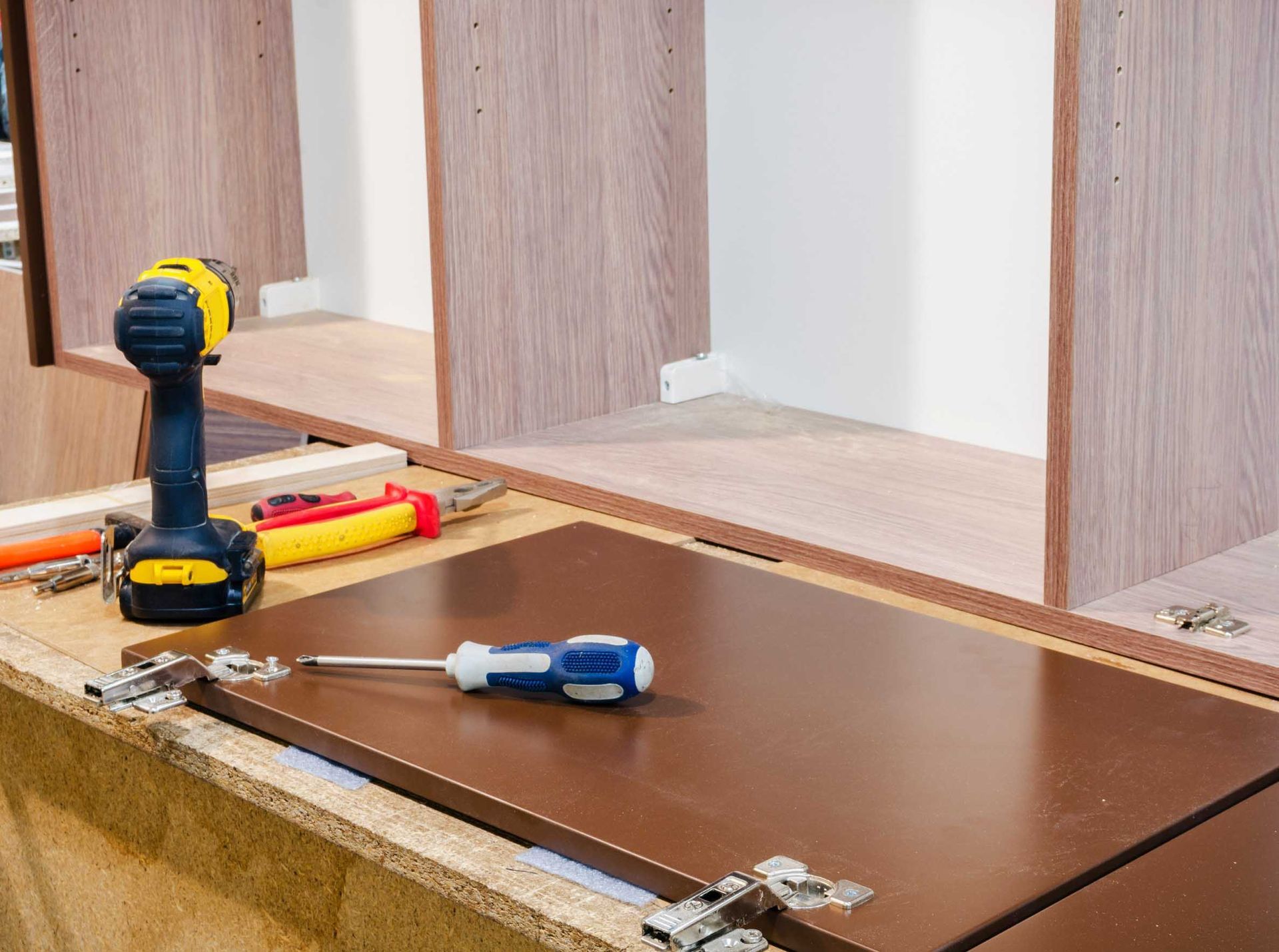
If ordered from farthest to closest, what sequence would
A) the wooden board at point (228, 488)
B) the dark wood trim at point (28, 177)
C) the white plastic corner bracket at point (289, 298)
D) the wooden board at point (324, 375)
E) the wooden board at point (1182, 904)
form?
1. the white plastic corner bracket at point (289, 298)
2. the dark wood trim at point (28, 177)
3. the wooden board at point (324, 375)
4. the wooden board at point (228, 488)
5. the wooden board at point (1182, 904)

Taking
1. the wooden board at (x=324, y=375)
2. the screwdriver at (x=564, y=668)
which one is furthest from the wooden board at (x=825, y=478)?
the screwdriver at (x=564, y=668)

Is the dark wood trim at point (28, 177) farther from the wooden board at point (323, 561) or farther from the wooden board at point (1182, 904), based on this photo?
the wooden board at point (1182, 904)

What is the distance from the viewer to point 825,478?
1421 millimetres

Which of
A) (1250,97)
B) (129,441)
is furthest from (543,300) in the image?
(129,441)

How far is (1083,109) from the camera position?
38.5 inches

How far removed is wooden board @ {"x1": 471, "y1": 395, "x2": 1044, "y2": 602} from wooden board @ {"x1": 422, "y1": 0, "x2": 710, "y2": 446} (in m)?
0.06

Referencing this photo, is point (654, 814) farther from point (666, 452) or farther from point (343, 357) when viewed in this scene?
point (343, 357)

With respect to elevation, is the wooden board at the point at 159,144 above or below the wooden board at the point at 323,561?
above

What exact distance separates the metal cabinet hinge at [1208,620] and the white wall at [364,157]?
1.32 meters

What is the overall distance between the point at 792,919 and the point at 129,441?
1637 millimetres

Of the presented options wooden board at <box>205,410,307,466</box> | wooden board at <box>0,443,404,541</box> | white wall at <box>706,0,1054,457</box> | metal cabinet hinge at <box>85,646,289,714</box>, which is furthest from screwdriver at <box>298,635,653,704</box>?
wooden board at <box>205,410,307,466</box>

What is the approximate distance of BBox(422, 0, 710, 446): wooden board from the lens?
1460 mm

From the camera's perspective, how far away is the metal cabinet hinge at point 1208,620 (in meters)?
1.00

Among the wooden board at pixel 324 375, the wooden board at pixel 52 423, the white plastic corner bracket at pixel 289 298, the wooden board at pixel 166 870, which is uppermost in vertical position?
the white plastic corner bracket at pixel 289 298
